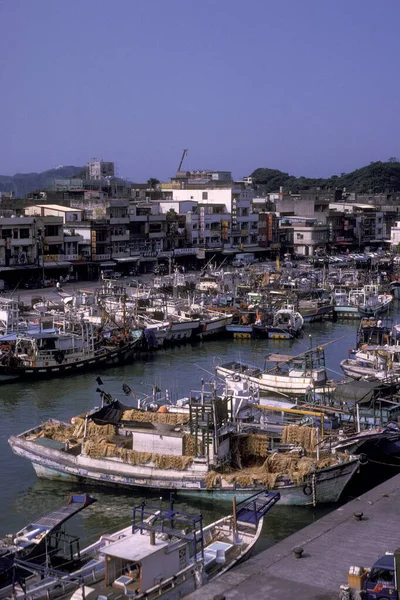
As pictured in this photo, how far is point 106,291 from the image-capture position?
130 feet

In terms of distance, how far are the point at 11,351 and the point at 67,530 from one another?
43.3 feet

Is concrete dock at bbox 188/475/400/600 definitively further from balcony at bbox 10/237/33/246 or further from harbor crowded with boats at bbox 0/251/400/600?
balcony at bbox 10/237/33/246

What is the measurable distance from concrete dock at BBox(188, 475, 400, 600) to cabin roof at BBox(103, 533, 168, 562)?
0.78 metres

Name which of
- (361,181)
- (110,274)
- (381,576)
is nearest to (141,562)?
(381,576)

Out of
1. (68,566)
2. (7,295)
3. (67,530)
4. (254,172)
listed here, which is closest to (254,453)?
(67,530)

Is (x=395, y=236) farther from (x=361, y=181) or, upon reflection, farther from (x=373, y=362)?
(x=373, y=362)

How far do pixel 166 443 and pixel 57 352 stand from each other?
11.8 m

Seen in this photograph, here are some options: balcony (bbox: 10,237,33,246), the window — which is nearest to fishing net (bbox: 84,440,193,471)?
balcony (bbox: 10,237,33,246)

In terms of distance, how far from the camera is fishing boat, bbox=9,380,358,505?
15.5 meters

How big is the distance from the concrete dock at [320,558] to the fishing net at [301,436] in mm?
2560

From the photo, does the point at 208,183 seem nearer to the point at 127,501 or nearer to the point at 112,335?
the point at 112,335

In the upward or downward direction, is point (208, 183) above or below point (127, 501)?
above

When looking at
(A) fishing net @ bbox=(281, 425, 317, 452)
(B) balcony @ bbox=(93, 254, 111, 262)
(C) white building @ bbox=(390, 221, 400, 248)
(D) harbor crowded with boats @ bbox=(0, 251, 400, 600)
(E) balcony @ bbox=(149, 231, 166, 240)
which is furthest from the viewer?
(C) white building @ bbox=(390, 221, 400, 248)

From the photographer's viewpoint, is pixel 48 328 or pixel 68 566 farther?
pixel 48 328
